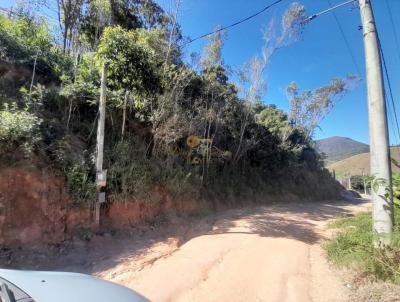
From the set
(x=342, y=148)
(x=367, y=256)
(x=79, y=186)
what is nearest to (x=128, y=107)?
(x=79, y=186)

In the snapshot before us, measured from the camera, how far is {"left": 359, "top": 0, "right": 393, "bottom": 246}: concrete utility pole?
474cm

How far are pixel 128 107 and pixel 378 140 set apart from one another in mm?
6308

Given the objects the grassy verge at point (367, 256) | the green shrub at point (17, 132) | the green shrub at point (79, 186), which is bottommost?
the grassy verge at point (367, 256)

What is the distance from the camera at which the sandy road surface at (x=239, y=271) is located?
387 centimetres

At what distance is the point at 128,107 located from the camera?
8516mm

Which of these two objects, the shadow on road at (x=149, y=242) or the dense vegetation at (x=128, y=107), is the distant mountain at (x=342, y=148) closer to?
the dense vegetation at (x=128, y=107)

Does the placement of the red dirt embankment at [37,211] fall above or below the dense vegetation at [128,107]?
below

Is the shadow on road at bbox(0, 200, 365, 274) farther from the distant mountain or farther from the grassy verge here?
the distant mountain

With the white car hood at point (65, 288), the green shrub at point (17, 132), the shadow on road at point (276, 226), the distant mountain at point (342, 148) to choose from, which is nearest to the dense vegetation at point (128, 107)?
the green shrub at point (17, 132)

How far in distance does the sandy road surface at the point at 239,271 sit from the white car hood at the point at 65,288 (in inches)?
66.7

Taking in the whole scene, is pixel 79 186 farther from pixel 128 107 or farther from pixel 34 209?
pixel 128 107

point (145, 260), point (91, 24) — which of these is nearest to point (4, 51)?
point (91, 24)

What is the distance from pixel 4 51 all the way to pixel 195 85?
230 inches

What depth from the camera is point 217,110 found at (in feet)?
35.9
